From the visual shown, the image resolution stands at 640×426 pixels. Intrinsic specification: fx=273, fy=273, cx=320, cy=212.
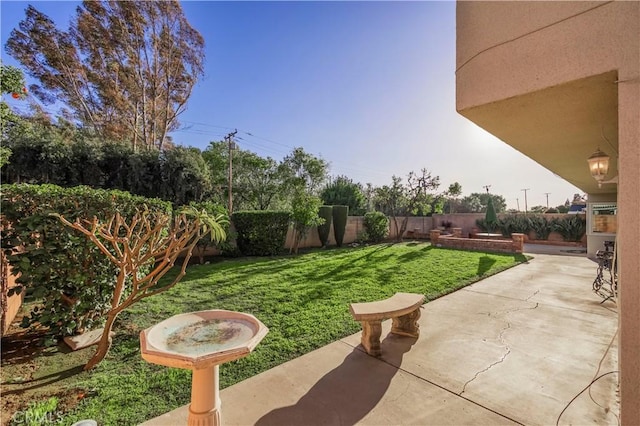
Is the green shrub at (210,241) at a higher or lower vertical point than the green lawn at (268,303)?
higher

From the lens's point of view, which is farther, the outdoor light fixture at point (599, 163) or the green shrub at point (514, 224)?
the green shrub at point (514, 224)

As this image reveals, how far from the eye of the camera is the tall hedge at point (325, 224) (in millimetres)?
14047

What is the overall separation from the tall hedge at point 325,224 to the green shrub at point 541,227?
12.8 meters

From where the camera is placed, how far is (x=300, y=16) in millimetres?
6715

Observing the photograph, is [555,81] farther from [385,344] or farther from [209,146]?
[209,146]

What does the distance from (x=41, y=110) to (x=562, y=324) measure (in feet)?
78.5

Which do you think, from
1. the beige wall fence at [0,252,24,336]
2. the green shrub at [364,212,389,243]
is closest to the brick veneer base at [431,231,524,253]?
the green shrub at [364,212,389,243]

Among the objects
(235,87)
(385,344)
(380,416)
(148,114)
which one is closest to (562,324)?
(385,344)

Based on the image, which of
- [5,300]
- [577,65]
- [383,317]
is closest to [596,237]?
[383,317]

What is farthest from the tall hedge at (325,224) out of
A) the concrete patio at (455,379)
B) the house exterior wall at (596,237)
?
the house exterior wall at (596,237)

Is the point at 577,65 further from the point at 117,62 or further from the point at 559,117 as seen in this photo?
the point at 117,62

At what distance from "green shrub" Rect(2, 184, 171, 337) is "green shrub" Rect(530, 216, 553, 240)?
2057cm

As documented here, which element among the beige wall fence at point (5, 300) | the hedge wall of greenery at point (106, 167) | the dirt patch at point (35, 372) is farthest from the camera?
the hedge wall of greenery at point (106, 167)

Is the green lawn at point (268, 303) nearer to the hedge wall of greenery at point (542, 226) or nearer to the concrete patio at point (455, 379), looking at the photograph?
the concrete patio at point (455, 379)
